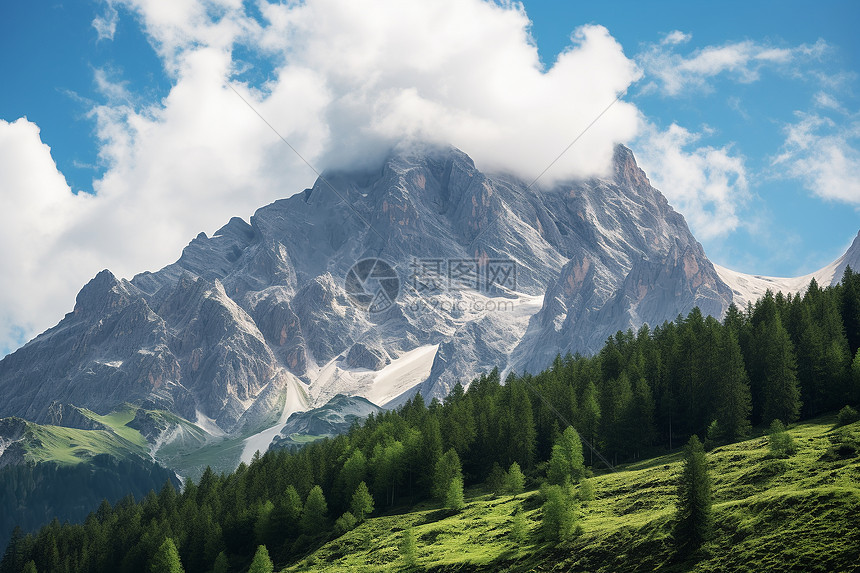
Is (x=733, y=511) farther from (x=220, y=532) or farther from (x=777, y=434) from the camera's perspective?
(x=220, y=532)

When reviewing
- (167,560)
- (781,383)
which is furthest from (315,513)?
(781,383)

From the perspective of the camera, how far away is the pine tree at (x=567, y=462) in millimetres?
93688

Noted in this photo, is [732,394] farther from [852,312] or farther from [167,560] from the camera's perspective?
[167,560]

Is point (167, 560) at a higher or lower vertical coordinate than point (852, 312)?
lower

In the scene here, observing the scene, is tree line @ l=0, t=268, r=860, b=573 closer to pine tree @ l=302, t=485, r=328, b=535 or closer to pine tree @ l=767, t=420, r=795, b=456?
pine tree @ l=302, t=485, r=328, b=535

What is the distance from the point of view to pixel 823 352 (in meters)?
103

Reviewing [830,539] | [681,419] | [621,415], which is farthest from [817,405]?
[830,539]

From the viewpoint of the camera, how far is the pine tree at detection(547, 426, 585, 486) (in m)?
93.7

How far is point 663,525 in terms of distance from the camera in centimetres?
6494

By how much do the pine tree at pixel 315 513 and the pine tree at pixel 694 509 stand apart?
62244 mm

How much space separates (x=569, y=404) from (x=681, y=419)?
15.0 metres

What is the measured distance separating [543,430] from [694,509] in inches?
2201

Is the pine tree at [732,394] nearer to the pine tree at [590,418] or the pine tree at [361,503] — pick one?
the pine tree at [590,418]

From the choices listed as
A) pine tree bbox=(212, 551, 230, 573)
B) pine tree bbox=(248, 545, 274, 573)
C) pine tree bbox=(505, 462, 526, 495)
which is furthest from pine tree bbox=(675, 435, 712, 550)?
pine tree bbox=(212, 551, 230, 573)
